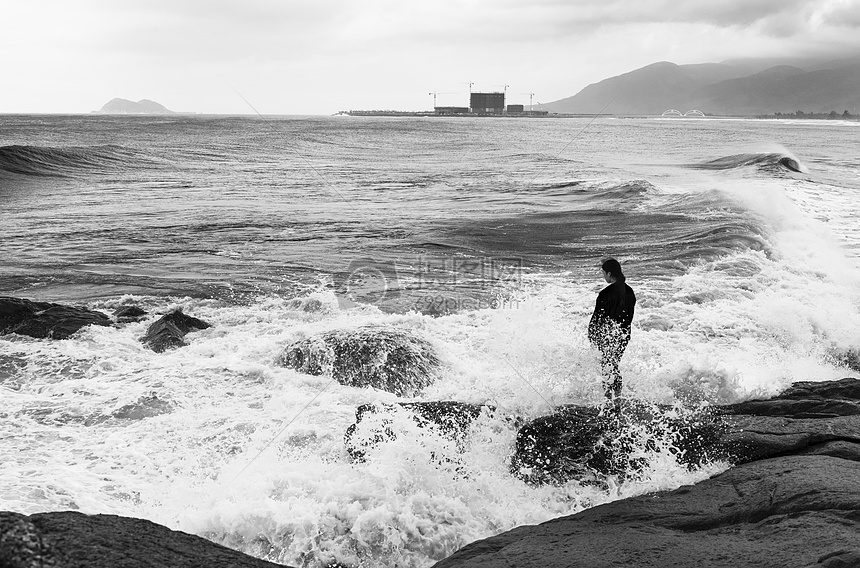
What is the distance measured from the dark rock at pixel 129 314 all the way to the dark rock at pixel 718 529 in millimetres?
7669

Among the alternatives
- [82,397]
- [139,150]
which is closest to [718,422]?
[82,397]

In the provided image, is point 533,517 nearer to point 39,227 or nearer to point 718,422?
point 718,422

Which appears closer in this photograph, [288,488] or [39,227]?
[288,488]

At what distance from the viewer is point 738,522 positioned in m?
4.56

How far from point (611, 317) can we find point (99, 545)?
5214 mm

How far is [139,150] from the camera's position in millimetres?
41875

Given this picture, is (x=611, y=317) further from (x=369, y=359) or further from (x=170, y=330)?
(x=170, y=330)

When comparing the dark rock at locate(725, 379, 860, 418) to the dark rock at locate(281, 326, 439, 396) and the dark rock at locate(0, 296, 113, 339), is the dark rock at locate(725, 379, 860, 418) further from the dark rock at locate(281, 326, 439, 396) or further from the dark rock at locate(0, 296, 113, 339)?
the dark rock at locate(0, 296, 113, 339)

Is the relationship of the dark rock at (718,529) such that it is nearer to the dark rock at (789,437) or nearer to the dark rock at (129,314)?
the dark rock at (789,437)

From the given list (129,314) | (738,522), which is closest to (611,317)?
(738,522)

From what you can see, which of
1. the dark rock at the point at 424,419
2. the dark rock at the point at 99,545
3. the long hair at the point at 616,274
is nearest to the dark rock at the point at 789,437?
the long hair at the point at 616,274

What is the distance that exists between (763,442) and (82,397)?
7.21 metres

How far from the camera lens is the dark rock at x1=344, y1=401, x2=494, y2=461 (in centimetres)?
627

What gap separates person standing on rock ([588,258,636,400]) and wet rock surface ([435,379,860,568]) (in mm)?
1512
